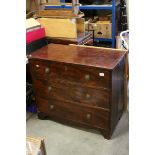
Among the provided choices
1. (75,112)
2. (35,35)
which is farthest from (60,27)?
(75,112)

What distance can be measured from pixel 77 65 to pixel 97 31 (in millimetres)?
1677

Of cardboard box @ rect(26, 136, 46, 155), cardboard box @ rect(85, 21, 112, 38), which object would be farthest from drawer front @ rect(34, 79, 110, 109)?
cardboard box @ rect(85, 21, 112, 38)

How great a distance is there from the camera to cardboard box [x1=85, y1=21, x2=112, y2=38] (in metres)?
3.45

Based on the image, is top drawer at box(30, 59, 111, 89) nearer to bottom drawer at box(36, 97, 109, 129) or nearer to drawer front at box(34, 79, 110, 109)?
drawer front at box(34, 79, 110, 109)

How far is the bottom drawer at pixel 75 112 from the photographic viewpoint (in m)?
2.08

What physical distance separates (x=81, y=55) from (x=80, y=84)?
0.26 metres

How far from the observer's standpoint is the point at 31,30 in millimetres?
2332

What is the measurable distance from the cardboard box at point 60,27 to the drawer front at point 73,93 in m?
0.54

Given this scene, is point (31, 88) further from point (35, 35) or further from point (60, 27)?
point (60, 27)

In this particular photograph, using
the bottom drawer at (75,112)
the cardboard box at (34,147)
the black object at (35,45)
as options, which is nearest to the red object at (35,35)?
the black object at (35,45)

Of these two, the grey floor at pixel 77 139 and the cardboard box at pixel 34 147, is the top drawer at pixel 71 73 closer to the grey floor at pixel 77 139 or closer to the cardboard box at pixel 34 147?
the grey floor at pixel 77 139
